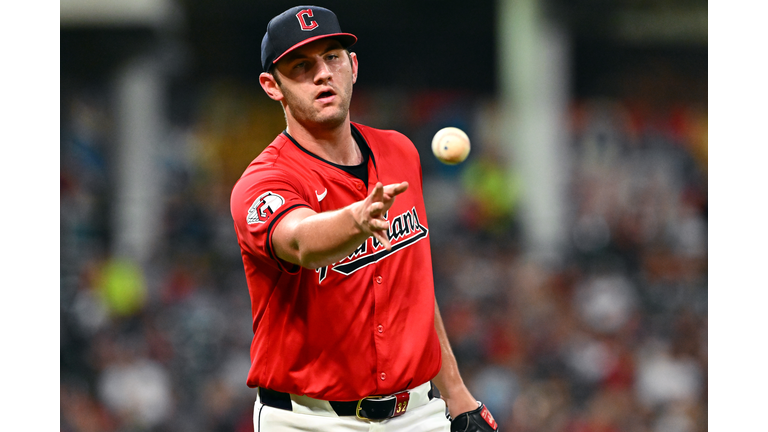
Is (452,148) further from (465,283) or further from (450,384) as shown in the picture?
(465,283)

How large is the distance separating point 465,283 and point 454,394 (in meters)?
7.52

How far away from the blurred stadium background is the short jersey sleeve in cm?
619

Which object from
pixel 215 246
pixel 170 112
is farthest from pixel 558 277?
pixel 170 112

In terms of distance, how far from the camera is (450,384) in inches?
140

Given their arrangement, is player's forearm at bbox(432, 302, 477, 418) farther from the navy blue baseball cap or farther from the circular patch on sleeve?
the navy blue baseball cap

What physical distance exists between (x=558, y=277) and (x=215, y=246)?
4861 millimetres

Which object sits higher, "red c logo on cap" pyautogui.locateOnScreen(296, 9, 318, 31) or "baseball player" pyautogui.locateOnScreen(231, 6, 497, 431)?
"red c logo on cap" pyautogui.locateOnScreen(296, 9, 318, 31)

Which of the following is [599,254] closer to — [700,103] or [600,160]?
[600,160]

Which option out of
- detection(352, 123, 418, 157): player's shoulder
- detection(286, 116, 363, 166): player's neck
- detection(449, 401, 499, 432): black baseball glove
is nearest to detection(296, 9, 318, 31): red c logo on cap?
detection(286, 116, 363, 166): player's neck

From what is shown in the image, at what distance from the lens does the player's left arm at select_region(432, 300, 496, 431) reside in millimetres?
3520

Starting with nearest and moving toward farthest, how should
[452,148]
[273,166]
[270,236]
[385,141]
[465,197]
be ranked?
1. [270,236]
2. [273,166]
3. [452,148]
4. [385,141]
5. [465,197]

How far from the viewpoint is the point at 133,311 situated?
10242 mm

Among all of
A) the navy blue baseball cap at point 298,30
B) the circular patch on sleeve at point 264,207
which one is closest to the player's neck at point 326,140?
the navy blue baseball cap at point 298,30

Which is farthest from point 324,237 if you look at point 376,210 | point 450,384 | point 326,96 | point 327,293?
point 450,384
